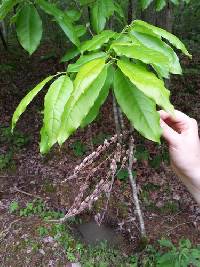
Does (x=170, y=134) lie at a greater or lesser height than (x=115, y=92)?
lesser

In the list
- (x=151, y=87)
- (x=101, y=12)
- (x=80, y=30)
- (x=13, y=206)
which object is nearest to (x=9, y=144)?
(x=13, y=206)

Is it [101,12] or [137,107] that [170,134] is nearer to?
[137,107]

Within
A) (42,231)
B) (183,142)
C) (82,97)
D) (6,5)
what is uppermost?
(6,5)

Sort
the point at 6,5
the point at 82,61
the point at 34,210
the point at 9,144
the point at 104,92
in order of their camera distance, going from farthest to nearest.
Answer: the point at 9,144 < the point at 34,210 < the point at 6,5 < the point at 82,61 < the point at 104,92

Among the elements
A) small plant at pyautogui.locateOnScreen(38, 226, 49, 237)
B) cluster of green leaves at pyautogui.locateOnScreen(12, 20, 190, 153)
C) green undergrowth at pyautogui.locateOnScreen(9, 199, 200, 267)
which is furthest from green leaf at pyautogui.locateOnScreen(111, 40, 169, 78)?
small plant at pyautogui.locateOnScreen(38, 226, 49, 237)

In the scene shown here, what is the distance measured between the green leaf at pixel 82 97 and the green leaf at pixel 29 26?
38.4 inches

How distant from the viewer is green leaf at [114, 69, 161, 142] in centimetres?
110

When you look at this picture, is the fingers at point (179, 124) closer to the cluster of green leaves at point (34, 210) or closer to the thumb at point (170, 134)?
the thumb at point (170, 134)

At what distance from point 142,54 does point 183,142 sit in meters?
0.66

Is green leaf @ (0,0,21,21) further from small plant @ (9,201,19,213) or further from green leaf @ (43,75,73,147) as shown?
small plant @ (9,201,19,213)

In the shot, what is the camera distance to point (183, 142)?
5.28ft

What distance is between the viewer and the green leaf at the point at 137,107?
3.61 feet

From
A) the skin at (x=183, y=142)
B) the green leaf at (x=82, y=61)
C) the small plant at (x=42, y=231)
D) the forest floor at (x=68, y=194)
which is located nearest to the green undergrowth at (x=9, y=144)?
the forest floor at (x=68, y=194)

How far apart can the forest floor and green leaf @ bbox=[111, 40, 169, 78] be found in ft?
8.41
